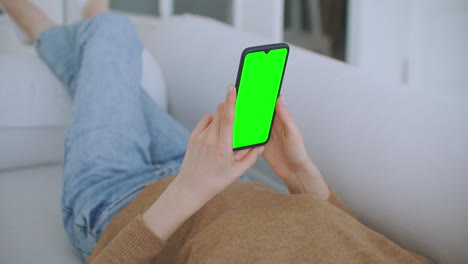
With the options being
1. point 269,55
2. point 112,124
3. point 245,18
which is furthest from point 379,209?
point 245,18

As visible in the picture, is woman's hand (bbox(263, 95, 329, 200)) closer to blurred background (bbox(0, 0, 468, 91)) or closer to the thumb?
the thumb

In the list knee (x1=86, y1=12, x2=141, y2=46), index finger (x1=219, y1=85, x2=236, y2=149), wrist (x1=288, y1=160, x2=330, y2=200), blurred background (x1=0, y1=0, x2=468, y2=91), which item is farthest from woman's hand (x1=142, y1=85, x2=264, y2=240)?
blurred background (x1=0, y1=0, x2=468, y2=91)

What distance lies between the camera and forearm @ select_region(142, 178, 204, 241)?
58cm

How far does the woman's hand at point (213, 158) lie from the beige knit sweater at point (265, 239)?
60 mm

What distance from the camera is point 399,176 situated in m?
0.73

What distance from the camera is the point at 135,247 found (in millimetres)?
610

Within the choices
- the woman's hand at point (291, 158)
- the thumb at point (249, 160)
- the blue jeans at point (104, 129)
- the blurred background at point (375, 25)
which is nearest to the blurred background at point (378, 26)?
the blurred background at point (375, 25)

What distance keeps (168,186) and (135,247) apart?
0.08 meters

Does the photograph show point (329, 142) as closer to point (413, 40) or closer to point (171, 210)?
point (171, 210)

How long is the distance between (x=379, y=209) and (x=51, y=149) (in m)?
0.79

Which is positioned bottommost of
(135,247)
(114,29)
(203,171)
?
(135,247)

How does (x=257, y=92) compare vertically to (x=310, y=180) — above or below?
above

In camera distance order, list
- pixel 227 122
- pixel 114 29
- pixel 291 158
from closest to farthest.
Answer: pixel 227 122
pixel 291 158
pixel 114 29

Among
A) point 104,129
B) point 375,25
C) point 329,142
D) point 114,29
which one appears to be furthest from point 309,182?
point 375,25
